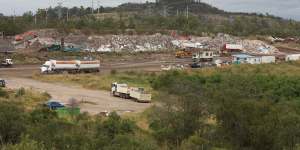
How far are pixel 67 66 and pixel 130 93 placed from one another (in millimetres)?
14990

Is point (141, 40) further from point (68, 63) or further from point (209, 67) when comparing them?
point (68, 63)

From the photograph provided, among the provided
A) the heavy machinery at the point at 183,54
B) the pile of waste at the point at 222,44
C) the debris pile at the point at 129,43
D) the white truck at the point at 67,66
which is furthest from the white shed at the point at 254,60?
the white truck at the point at 67,66

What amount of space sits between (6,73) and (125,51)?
2748cm

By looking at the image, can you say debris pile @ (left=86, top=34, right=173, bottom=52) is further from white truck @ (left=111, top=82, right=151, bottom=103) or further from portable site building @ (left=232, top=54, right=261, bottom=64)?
white truck @ (left=111, top=82, right=151, bottom=103)

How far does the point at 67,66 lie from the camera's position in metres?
61.8

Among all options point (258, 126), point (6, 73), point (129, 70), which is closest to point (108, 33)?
point (129, 70)

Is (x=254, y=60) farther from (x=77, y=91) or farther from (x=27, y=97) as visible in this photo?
(x=27, y=97)

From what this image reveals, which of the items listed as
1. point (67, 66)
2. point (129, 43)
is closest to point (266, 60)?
point (129, 43)

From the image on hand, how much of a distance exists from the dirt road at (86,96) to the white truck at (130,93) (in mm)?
631

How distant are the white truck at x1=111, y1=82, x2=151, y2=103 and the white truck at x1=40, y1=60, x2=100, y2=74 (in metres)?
12.2

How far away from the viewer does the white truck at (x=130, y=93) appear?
47350 mm

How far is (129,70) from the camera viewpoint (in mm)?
67062

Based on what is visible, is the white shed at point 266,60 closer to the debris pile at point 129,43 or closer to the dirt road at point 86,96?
the debris pile at point 129,43

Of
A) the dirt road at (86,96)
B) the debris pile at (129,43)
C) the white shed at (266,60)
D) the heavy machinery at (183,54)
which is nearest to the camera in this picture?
the dirt road at (86,96)
